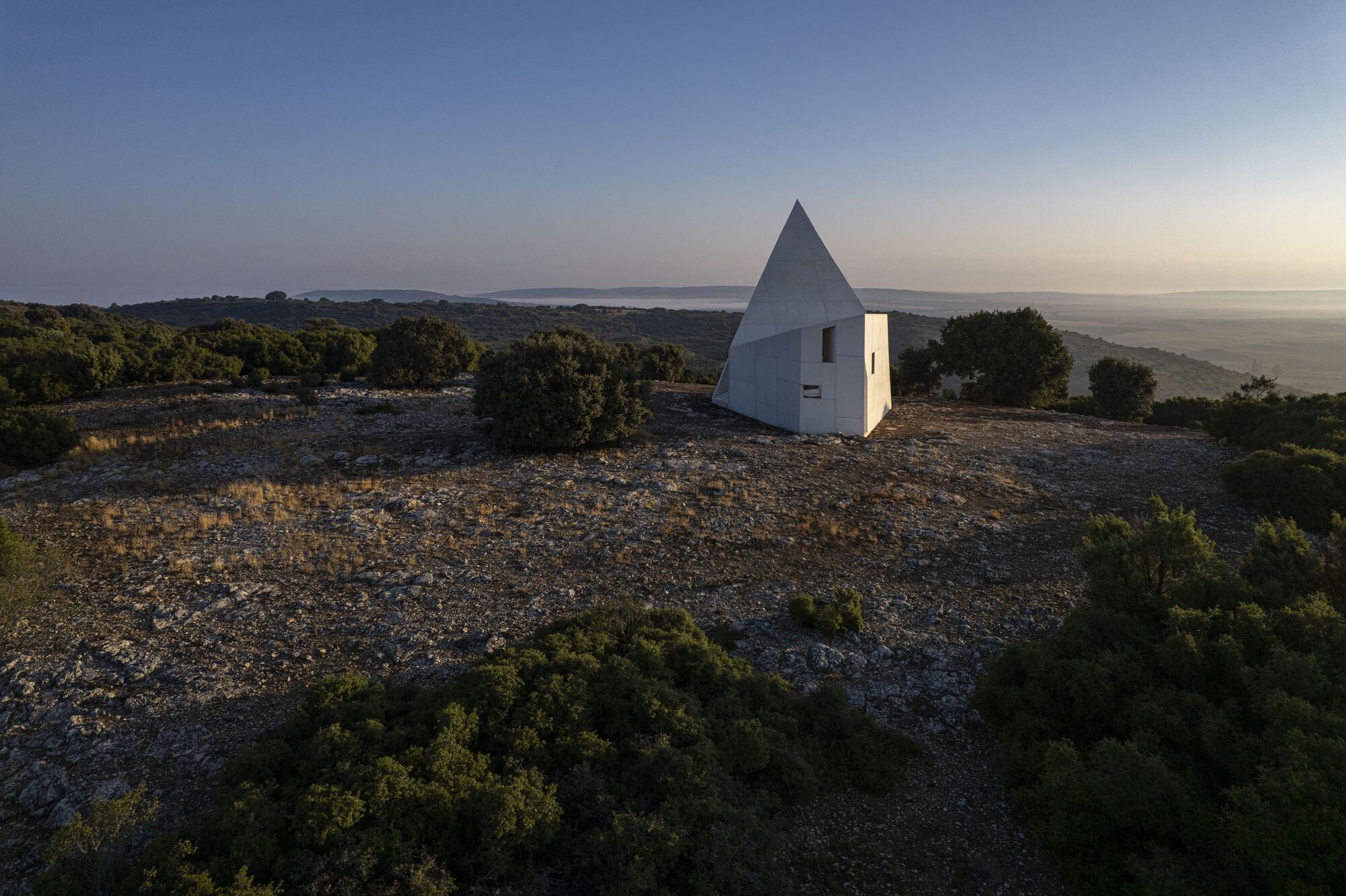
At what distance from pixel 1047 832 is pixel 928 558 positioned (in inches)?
226

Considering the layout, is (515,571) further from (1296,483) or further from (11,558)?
(1296,483)

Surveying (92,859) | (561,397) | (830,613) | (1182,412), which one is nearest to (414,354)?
(561,397)

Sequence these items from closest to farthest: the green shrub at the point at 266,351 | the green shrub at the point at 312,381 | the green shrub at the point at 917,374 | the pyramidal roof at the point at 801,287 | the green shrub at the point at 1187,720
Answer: the green shrub at the point at 1187,720
the pyramidal roof at the point at 801,287
the green shrub at the point at 312,381
the green shrub at the point at 266,351
the green shrub at the point at 917,374

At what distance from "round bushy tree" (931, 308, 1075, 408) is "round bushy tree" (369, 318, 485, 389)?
24364 mm

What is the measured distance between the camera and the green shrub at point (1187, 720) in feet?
12.2

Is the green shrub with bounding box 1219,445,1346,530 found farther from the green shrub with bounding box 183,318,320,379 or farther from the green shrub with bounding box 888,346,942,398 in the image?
the green shrub with bounding box 183,318,320,379

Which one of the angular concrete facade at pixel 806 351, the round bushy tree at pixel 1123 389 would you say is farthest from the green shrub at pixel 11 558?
the round bushy tree at pixel 1123 389

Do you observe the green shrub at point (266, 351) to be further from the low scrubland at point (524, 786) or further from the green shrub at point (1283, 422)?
the green shrub at point (1283, 422)

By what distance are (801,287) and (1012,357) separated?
12.3m

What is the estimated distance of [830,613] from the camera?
773 cm

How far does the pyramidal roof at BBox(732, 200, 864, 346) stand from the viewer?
73.3 ft

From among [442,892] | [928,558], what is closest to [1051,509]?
[928,558]

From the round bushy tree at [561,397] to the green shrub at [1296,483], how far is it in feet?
45.3

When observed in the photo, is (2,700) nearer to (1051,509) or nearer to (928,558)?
(928,558)
